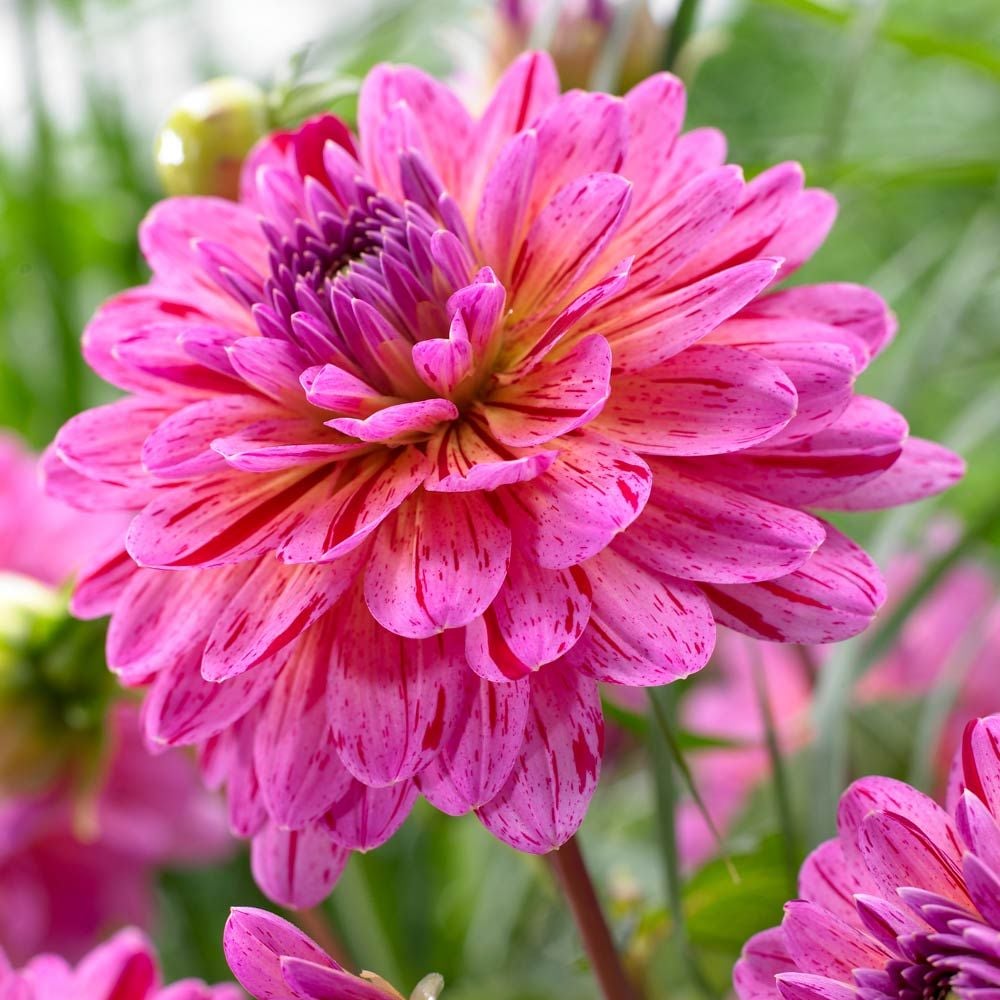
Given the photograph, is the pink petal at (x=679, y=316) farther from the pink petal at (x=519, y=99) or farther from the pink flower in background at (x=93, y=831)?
the pink flower in background at (x=93, y=831)

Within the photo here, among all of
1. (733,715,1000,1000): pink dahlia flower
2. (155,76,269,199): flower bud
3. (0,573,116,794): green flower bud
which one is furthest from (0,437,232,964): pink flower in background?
(733,715,1000,1000): pink dahlia flower

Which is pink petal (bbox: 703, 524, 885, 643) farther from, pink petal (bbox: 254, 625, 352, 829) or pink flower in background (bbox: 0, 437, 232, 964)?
pink flower in background (bbox: 0, 437, 232, 964)

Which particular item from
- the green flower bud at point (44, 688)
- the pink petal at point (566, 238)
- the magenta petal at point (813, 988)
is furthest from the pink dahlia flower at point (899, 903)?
the green flower bud at point (44, 688)

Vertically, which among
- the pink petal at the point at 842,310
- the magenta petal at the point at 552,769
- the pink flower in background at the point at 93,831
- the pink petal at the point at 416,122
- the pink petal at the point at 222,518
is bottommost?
the pink flower in background at the point at 93,831

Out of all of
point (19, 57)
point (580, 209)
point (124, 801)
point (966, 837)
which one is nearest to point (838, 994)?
point (966, 837)

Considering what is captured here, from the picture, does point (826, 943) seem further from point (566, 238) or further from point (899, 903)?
point (566, 238)

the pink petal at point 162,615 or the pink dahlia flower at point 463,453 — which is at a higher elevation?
the pink dahlia flower at point 463,453

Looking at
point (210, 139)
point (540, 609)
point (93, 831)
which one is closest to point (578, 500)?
point (540, 609)
